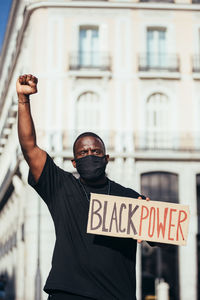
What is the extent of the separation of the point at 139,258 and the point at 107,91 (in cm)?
668

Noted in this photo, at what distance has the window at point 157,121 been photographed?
3036 cm

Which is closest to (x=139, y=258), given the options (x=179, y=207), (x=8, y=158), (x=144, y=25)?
(x=144, y=25)

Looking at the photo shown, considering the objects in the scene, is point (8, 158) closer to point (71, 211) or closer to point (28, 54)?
point (28, 54)

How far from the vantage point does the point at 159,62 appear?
30.9m

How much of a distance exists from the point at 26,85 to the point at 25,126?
21cm

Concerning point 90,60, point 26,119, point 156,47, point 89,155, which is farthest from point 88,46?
point 26,119

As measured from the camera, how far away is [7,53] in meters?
46.6

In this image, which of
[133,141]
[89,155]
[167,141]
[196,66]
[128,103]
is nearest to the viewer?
[89,155]

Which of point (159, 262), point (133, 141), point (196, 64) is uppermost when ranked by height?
point (196, 64)

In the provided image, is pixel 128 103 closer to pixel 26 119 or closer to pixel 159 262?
pixel 159 262

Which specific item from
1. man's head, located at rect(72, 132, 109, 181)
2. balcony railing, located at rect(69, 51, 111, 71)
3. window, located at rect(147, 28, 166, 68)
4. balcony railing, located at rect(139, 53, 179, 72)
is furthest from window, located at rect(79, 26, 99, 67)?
man's head, located at rect(72, 132, 109, 181)

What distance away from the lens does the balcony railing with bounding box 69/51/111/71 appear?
30844 millimetres

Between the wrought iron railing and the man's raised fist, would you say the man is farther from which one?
the wrought iron railing

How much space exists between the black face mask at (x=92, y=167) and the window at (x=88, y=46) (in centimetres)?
2693
